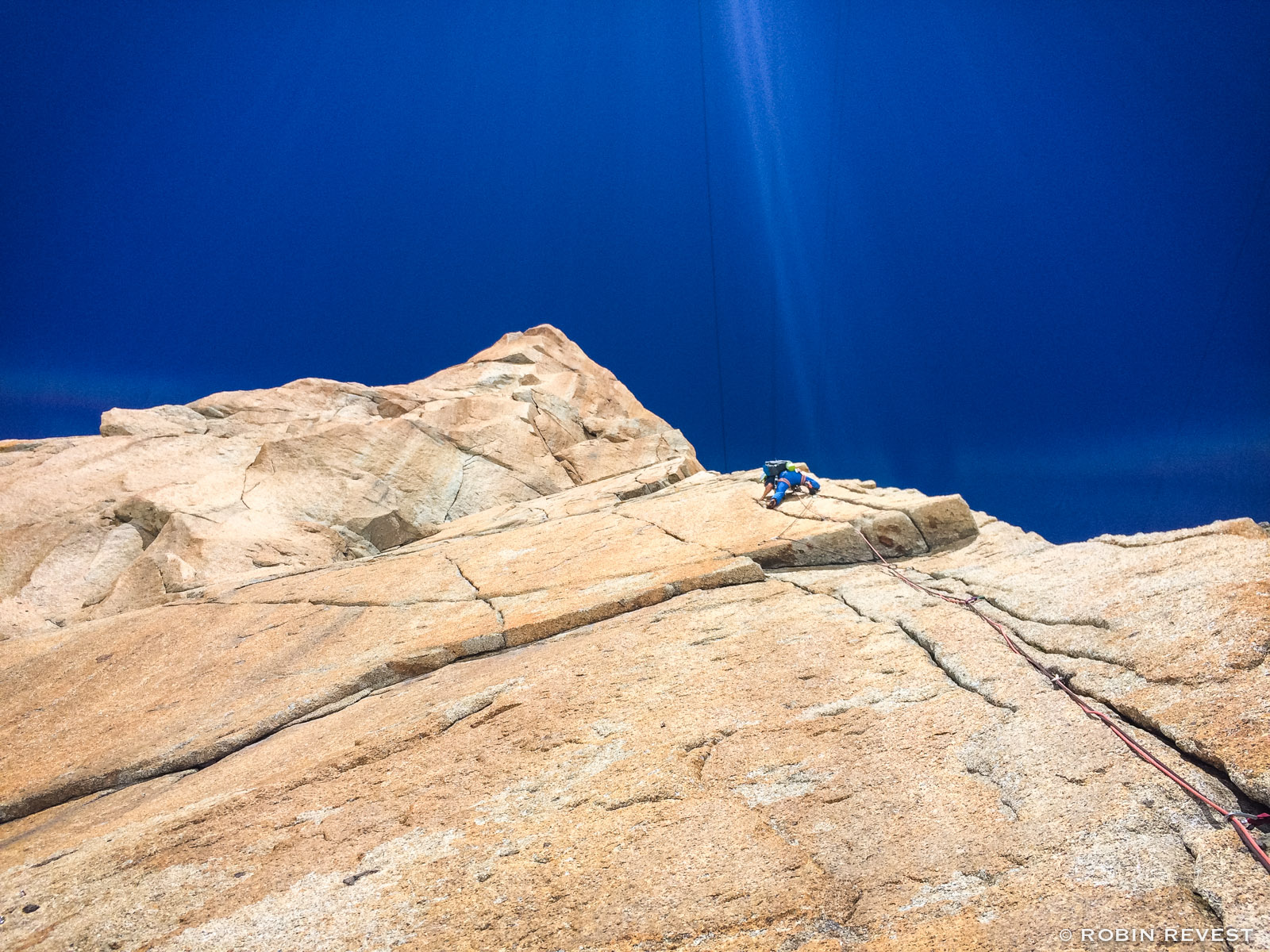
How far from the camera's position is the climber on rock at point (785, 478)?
920 centimetres

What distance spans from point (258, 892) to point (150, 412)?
51.9ft

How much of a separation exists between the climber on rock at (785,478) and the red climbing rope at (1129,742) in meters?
3.46

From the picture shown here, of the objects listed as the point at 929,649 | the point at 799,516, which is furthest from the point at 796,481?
the point at 929,649

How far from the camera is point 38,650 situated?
705 cm

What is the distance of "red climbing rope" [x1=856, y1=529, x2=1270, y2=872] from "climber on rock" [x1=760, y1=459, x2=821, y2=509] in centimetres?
346

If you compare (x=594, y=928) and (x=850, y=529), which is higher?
(x=850, y=529)

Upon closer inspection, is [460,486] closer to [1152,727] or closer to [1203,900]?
[1152,727]

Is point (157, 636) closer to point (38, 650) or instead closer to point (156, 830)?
point (38, 650)

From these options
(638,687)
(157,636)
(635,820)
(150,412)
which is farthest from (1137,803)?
(150,412)

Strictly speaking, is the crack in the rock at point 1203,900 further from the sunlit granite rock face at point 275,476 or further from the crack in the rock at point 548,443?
the crack in the rock at point 548,443

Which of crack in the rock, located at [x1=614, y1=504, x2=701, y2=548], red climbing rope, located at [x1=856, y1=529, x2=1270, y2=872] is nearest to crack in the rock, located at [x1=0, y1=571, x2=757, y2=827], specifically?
crack in the rock, located at [x1=614, y1=504, x2=701, y2=548]

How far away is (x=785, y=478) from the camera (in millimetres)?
9398

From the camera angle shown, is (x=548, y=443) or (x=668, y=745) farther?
(x=548, y=443)

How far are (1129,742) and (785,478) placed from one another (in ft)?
21.1
